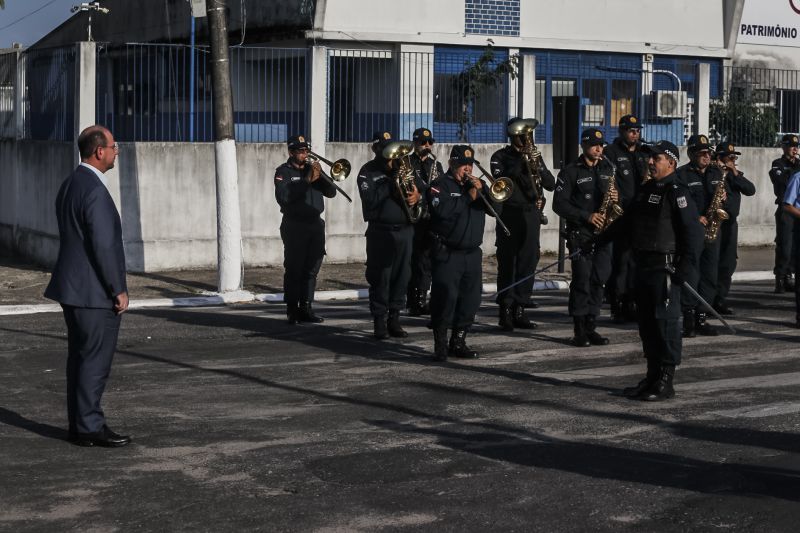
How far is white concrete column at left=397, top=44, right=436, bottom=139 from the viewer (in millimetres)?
22750

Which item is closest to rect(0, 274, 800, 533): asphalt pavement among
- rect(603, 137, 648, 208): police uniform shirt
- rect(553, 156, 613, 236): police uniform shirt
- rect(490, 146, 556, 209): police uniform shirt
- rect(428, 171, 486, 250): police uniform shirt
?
rect(428, 171, 486, 250): police uniform shirt

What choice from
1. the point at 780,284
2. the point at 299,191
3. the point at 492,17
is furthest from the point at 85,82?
the point at 492,17

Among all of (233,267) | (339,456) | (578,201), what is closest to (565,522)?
(339,456)

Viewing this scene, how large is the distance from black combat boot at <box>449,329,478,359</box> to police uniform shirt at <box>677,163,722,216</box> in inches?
116

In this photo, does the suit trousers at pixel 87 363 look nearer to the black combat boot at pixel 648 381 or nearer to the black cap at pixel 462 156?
the black combat boot at pixel 648 381

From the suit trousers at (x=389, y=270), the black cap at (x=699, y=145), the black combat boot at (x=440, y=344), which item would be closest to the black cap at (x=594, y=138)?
the black cap at (x=699, y=145)

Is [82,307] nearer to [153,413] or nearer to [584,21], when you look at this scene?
[153,413]

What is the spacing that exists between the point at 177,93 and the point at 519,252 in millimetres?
7714

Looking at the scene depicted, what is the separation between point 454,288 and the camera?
12188mm

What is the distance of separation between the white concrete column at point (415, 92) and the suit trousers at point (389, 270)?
9.29m

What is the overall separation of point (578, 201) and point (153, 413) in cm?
519

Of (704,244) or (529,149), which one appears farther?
(704,244)

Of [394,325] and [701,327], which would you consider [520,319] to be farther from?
[701,327]

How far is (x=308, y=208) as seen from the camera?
575 inches
